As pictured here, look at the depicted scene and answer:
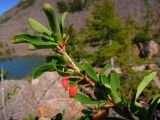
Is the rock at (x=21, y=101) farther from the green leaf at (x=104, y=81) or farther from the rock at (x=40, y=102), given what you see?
the green leaf at (x=104, y=81)

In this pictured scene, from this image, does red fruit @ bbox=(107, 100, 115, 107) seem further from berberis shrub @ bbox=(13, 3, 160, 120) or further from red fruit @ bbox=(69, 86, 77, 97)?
red fruit @ bbox=(69, 86, 77, 97)

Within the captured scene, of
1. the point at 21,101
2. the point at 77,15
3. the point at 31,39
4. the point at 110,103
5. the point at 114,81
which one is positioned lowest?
the point at 21,101

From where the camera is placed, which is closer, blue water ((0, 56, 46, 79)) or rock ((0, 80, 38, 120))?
rock ((0, 80, 38, 120))

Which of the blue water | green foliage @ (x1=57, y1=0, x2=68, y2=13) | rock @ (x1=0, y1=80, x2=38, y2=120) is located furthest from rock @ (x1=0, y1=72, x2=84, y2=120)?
green foliage @ (x1=57, y1=0, x2=68, y2=13)

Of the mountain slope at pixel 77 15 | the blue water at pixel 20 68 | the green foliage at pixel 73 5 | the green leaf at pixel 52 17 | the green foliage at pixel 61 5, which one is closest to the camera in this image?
the green leaf at pixel 52 17

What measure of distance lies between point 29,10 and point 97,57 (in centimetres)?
15983

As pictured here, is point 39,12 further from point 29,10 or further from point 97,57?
point 97,57

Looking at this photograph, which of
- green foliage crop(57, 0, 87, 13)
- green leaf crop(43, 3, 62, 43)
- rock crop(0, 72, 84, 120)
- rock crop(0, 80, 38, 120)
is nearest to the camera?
green leaf crop(43, 3, 62, 43)

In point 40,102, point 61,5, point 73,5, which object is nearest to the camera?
point 40,102

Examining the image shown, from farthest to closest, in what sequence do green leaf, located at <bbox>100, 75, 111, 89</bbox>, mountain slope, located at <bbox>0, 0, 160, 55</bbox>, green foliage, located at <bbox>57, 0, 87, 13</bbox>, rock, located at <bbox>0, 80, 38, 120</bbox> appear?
green foliage, located at <bbox>57, 0, 87, 13</bbox> → mountain slope, located at <bbox>0, 0, 160, 55</bbox> → rock, located at <bbox>0, 80, 38, 120</bbox> → green leaf, located at <bbox>100, 75, 111, 89</bbox>

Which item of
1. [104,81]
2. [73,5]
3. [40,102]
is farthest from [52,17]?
[73,5]

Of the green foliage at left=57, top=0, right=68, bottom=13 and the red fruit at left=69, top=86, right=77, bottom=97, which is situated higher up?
the green foliage at left=57, top=0, right=68, bottom=13

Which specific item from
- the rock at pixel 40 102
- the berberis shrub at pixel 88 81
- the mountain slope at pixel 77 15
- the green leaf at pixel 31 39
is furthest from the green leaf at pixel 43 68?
the mountain slope at pixel 77 15

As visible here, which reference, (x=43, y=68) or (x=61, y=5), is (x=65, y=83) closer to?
(x=43, y=68)
